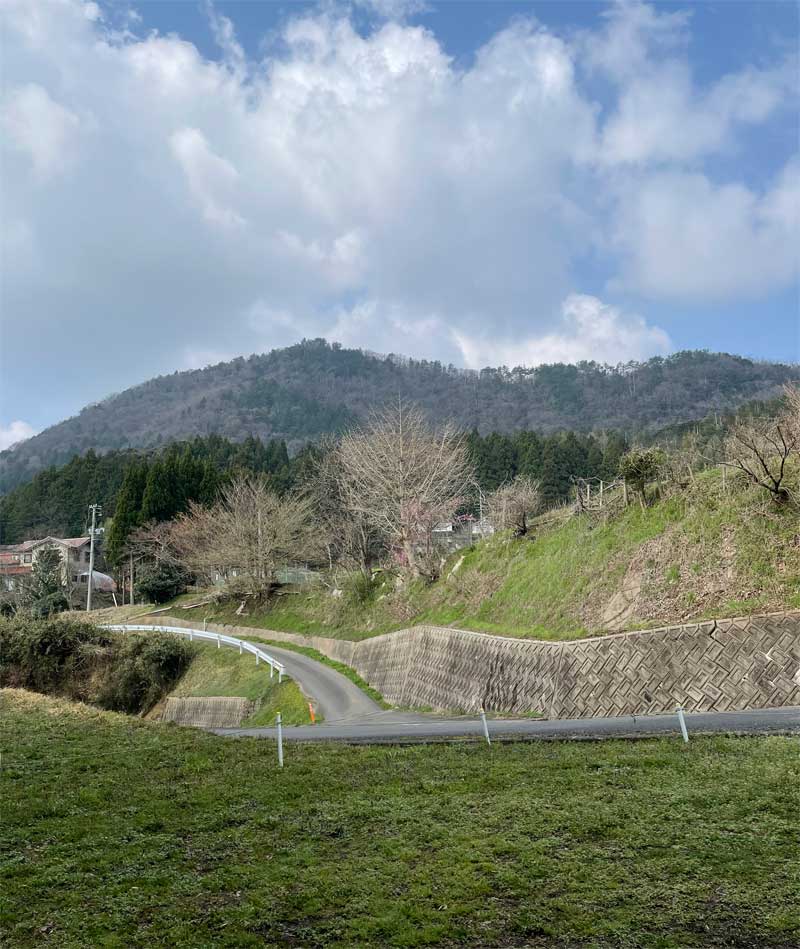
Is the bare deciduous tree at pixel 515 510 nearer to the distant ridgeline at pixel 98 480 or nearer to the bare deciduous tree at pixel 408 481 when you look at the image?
the bare deciduous tree at pixel 408 481

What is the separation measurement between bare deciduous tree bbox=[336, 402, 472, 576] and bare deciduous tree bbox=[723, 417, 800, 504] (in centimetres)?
1533

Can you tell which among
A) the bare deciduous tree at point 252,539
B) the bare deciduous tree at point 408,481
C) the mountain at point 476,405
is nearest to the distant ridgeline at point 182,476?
the bare deciduous tree at point 252,539

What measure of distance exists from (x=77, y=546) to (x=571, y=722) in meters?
66.7

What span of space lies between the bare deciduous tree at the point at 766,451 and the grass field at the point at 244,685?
14.6 m

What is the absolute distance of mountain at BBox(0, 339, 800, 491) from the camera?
368ft

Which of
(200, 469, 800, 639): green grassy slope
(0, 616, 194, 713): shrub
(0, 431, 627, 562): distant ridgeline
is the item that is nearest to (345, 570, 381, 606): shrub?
(200, 469, 800, 639): green grassy slope

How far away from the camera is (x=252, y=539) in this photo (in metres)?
44.0

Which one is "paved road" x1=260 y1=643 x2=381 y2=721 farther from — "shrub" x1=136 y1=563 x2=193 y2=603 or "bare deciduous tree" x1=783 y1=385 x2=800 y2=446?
"shrub" x1=136 y1=563 x2=193 y2=603

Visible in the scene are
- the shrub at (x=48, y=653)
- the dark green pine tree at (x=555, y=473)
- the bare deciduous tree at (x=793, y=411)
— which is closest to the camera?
the bare deciduous tree at (x=793, y=411)

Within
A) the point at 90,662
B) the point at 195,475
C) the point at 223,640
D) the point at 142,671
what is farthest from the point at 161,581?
the point at 223,640

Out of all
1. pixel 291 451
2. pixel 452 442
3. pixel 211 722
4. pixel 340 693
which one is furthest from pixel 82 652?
pixel 291 451

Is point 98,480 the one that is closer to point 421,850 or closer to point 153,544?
point 153,544

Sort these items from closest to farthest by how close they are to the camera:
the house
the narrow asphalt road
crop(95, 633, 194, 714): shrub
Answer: the narrow asphalt road, crop(95, 633, 194, 714): shrub, the house

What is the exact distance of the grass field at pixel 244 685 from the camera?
971 inches
